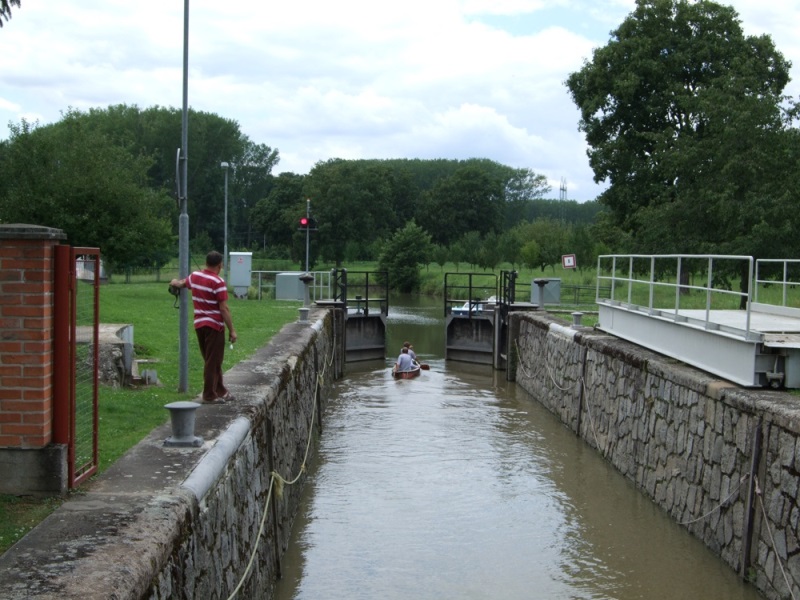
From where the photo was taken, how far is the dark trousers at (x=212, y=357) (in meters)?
9.47

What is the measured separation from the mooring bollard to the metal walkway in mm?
5593

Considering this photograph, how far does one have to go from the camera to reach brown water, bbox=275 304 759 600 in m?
9.57

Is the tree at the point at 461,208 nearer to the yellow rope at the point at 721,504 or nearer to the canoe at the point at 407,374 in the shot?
the canoe at the point at 407,374

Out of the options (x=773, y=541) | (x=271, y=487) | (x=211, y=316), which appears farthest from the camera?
(x=211, y=316)

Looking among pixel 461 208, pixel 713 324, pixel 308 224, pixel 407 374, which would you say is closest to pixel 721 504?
pixel 713 324

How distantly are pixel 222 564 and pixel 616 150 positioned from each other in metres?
31.2

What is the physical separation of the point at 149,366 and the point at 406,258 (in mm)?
49229

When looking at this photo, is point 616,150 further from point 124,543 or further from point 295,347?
point 124,543

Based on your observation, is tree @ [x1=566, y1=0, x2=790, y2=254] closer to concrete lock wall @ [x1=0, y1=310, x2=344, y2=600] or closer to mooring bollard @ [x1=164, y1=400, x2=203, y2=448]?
concrete lock wall @ [x1=0, y1=310, x2=344, y2=600]

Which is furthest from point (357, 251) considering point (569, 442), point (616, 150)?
point (569, 442)

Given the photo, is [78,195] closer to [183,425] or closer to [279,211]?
[183,425]

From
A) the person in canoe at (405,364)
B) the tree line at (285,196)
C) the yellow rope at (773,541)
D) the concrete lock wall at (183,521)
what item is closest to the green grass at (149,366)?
the concrete lock wall at (183,521)

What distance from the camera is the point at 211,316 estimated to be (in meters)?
9.48

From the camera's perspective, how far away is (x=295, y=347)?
15711 mm
